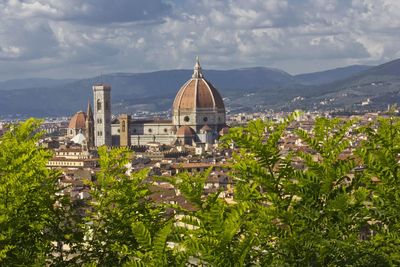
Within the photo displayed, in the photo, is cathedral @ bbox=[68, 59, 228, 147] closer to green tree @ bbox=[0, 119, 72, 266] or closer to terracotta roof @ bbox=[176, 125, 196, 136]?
terracotta roof @ bbox=[176, 125, 196, 136]

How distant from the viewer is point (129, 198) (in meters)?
15.4

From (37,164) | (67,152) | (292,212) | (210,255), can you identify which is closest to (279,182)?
(292,212)

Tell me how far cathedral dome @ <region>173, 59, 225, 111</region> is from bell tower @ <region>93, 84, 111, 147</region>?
10.1 m

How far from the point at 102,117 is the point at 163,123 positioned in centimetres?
915

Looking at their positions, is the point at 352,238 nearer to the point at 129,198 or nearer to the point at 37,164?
the point at 129,198

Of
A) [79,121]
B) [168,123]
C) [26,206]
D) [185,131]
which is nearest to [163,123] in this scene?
[168,123]

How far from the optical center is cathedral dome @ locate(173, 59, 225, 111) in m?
126

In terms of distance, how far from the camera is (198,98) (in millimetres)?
126688

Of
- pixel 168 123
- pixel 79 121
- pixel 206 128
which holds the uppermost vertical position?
pixel 168 123

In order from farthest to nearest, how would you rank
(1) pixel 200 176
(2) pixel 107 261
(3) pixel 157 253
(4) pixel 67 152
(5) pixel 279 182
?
(4) pixel 67 152
(2) pixel 107 261
(1) pixel 200 176
(5) pixel 279 182
(3) pixel 157 253

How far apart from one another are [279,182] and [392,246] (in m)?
1.76

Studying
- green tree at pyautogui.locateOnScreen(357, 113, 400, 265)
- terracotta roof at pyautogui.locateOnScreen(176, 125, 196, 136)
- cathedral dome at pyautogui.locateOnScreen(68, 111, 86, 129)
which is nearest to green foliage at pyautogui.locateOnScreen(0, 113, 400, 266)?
green tree at pyautogui.locateOnScreen(357, 113, 400, 265)

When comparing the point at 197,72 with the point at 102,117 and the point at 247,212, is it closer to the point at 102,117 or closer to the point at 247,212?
the point at 102,117

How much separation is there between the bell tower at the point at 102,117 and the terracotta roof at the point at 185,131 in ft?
33.6
